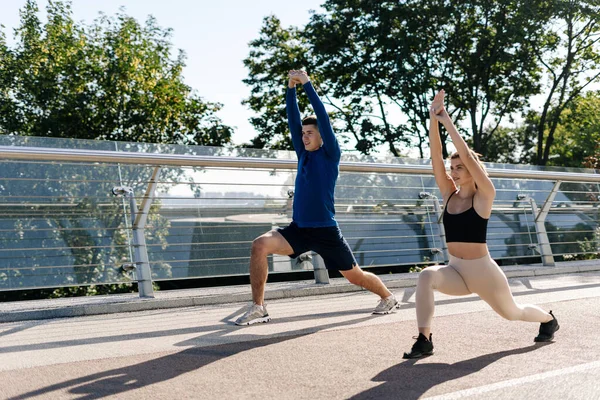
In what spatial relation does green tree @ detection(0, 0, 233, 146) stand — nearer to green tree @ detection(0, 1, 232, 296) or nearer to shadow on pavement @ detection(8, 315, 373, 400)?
green tree @ detection(0, 1, 232, 296)

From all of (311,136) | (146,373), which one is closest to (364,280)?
(311,136)

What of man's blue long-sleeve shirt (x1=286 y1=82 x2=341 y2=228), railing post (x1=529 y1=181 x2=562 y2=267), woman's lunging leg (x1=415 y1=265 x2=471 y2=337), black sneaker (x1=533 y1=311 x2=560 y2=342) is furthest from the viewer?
railing post (x1=529 y1=181 x2=562 y2=267)

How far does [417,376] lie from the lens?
4461 mm

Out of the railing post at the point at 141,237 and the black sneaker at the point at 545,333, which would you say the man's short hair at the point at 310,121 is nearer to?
the railing post at the point at 141,237

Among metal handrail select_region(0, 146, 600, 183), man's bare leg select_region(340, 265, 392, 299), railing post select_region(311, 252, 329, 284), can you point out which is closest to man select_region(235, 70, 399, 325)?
man's bare leg select_region(340, 265, 392, 299)

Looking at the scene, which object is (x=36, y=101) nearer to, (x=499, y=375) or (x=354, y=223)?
(x=354, y=223)

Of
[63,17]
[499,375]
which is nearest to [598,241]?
[499,375]

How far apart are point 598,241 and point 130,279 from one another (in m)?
8.67

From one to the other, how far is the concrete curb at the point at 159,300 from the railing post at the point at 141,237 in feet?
0.48

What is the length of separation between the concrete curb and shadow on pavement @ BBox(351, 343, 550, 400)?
129 inches

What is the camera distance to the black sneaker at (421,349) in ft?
16.3

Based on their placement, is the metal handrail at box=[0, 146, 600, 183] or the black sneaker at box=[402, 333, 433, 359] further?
the metal handrail at box=[0, 146, 600, 183]

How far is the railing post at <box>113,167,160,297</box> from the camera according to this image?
7797mm

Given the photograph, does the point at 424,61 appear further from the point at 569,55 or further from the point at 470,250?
the point at 470,250
